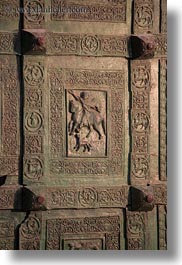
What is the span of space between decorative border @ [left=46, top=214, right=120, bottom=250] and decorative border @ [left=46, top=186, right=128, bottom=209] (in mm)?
132

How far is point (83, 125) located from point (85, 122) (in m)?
0.03

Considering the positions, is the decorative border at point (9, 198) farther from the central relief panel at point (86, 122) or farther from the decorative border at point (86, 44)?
the decorative border at point (86, 44)

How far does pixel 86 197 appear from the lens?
4277 mm

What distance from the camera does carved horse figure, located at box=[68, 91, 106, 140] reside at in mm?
4234

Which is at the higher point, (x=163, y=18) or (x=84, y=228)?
(x=163, y=18)

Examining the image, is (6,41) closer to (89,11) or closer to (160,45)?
(89,11)

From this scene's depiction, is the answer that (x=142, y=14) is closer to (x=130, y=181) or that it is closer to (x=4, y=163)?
(x=130, y=181)

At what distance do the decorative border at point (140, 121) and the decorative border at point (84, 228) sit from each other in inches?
18.7

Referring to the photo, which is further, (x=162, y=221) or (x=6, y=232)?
(x=162, y=221)

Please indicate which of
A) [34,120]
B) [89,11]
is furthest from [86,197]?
[89,11]

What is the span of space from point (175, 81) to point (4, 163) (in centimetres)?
174

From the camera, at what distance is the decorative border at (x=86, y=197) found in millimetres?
4230

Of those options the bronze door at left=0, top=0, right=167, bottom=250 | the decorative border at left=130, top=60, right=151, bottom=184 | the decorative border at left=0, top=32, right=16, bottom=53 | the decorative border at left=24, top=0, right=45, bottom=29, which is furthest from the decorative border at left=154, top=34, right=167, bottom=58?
the decorative border at left=0, top=32, right=16, bottom=53

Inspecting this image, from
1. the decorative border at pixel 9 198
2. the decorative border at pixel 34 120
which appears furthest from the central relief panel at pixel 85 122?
the decorative border at pixel 9 198
